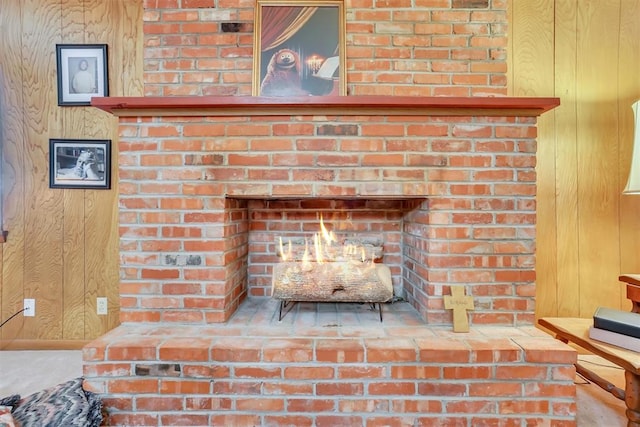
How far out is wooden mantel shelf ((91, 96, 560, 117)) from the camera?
1502mm

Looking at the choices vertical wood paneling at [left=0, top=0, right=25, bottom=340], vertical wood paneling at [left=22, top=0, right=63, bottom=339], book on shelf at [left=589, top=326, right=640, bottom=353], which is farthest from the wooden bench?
vertical wood paneling at [left=0, top=0, right=25, bottom=340]

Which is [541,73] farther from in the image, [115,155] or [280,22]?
[115,155]

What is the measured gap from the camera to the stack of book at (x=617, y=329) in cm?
139

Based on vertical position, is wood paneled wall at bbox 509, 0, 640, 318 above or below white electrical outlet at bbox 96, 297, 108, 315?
above

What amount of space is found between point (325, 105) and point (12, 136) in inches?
86.0

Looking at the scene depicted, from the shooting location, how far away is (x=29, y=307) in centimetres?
224

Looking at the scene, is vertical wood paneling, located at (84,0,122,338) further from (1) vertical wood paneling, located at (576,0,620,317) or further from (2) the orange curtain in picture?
(1) vertical wood paneling, located at (576,0,620,317)

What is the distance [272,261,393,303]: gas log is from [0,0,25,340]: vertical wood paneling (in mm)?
1899

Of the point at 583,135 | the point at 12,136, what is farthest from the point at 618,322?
the point at 12,136

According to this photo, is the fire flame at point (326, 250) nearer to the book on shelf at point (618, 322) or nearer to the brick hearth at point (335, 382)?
the brick hearth at point (335, 382)

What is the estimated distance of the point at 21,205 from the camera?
2.23 m

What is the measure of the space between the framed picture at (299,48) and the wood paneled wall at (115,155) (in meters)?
1.05

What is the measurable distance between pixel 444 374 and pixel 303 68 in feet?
5.13

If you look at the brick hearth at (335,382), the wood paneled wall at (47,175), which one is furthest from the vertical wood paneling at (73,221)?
the brick hearth at (335,382)
